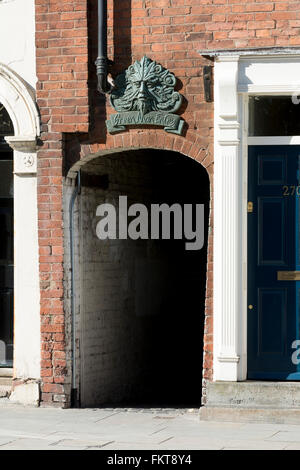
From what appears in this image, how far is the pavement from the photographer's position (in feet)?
29.7

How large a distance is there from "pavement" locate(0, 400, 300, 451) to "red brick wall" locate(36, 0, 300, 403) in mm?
502

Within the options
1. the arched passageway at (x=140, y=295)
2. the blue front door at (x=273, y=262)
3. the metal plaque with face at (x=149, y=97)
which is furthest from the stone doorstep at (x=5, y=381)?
the metal plaque with face at (x=149, y=97)

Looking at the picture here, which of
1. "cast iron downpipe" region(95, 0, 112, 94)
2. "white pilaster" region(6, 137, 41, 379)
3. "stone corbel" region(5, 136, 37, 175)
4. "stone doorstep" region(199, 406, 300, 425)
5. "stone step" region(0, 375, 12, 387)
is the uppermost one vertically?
"cast iron downpipe" region(95, 0, 112, 94)

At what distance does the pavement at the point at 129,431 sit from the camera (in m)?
9.06

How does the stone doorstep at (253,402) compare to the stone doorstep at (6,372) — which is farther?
the stone doorstep at (6,372)

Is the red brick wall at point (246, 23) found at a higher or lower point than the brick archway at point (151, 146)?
higher

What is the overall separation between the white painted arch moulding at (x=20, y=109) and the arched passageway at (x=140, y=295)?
725 mm

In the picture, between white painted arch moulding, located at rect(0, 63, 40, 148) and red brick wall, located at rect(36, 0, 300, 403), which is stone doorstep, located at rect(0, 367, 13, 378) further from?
white painted arch moulding, located at rect(0, 63, 40, 148)

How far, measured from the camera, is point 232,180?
34.0 ft

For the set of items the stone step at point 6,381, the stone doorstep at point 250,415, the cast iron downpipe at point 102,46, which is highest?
the cast iron downpipe at point 102,46

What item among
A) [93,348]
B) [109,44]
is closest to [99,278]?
[93,348]

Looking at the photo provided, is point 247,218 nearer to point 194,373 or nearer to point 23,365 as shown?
point 23,365

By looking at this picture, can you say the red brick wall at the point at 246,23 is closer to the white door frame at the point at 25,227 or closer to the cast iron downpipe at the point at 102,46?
the cast iron downpipe at the point at 102,46

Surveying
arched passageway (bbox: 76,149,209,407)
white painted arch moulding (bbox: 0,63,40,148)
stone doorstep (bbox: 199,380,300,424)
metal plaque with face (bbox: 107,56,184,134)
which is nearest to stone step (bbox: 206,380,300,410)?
stone doorstep (bbox: 199,380,300,424)
